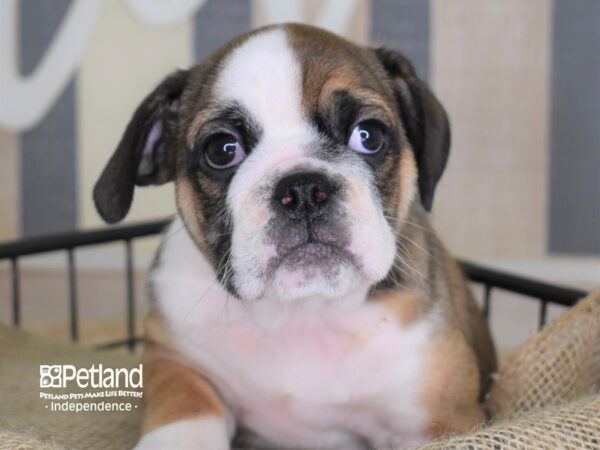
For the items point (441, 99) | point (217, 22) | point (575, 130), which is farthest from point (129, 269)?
point (575, 130)

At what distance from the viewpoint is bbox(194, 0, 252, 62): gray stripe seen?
420cm

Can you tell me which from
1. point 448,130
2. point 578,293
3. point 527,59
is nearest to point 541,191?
point 527,59

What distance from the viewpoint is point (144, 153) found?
86.0 inches

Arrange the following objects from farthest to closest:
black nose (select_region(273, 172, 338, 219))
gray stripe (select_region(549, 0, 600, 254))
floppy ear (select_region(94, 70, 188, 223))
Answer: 1. gray stripe (select_region(549, 0, 600, 254))
2. floppy ear (select_region(94, 70, 188, 223))
3. black nose (select_region(273, 172, 338, 219))

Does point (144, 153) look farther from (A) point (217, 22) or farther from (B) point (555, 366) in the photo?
(A) point (217, 22)

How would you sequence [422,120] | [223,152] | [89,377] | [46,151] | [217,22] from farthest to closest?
[46,151]
[217,22]
[89,377]
[422,120]
[223,152]

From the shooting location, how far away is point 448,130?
213 centimetres

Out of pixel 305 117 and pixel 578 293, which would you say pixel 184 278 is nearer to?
pixel 305 117

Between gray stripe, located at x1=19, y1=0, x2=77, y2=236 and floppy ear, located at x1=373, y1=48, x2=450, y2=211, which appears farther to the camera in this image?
gray stripe, located at x1=19, y1=0, x2=77, y2=236

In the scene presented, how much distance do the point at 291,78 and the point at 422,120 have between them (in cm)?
40

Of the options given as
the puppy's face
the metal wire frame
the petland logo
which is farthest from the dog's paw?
the metal wire frame

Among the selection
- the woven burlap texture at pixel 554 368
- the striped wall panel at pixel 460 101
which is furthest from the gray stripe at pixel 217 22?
the woven burlap texture at pixel 554 368

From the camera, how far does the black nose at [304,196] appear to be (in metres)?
1.72

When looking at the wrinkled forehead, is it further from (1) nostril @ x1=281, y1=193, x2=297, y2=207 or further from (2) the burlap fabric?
(2) the burlap fabric
